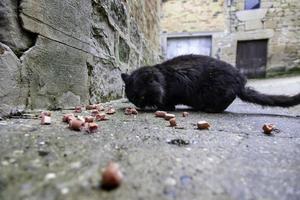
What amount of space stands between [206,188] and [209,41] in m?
10.1

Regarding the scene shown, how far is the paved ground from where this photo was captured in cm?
66

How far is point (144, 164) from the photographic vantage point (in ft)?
2.75

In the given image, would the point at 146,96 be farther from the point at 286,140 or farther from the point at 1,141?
the point at 1,141

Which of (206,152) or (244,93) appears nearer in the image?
(206,152)

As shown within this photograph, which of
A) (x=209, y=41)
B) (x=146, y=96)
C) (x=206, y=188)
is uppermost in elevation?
(x=209, y=41)

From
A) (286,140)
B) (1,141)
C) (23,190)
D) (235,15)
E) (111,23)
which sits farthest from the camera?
(235,15)

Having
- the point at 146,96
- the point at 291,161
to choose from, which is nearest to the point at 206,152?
the point at 291,161

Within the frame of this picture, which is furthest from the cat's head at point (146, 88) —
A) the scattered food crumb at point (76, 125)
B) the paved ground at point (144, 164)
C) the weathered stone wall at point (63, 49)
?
Answer: the scattered food crumb at point (76, 125)

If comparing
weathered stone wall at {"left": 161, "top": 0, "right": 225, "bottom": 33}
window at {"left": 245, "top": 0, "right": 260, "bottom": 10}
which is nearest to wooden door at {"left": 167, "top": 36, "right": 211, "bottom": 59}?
weathered stone wall at {"left": 161, "top": 0, "right": 225, "bottom": 33}

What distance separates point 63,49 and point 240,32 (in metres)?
9.00

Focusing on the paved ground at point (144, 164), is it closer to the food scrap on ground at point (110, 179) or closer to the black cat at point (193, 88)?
the food scrap on ground at point (110, 179)

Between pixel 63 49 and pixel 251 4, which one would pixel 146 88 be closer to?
pixel 63 49

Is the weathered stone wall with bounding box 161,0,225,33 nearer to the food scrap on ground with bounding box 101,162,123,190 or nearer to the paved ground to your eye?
the paved ground

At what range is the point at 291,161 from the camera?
96cm
